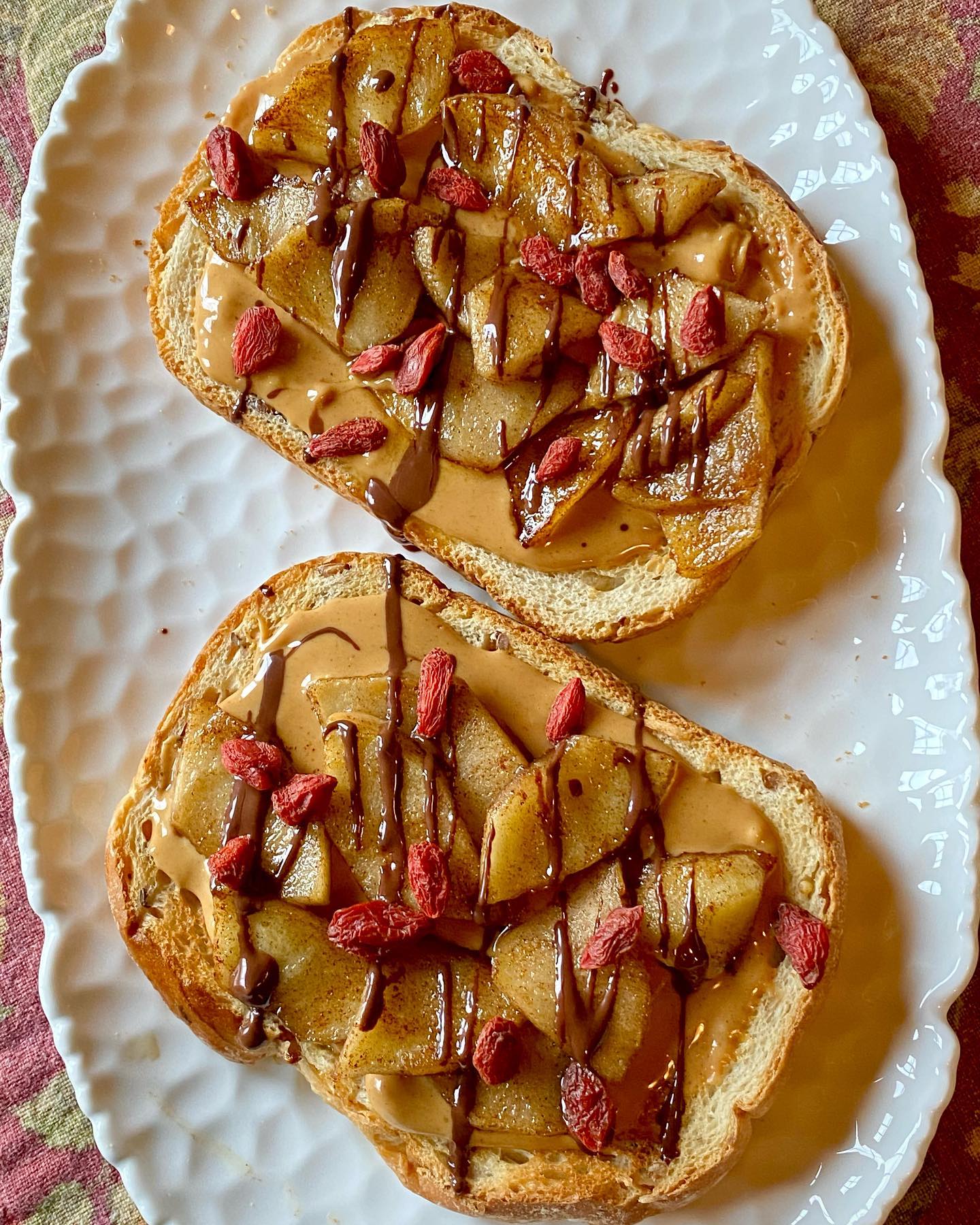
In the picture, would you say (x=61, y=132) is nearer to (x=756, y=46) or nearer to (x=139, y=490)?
(x=139, y=490)

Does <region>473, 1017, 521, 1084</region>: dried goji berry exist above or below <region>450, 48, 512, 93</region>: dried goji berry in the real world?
below

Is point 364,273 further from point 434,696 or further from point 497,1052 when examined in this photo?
point 497,1052

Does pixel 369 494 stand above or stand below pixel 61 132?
below

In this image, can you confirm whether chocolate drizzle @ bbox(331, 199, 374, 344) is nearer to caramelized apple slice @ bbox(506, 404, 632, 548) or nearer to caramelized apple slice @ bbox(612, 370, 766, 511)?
caramelized apple slice @ bbox(506, 404, 632, 548)

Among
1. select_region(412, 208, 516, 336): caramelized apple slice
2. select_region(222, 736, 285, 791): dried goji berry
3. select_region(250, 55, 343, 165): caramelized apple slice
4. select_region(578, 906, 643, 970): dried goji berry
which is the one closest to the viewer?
select_region(578, 906, 643, 970): dried goji berry

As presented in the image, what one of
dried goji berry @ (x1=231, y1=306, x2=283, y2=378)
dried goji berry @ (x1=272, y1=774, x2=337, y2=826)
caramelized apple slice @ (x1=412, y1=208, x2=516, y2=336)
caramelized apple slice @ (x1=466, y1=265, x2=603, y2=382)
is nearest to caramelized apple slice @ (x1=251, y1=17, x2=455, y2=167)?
caramelized apple slice @ (x1=412, y1=208, x2=516, y2=336)

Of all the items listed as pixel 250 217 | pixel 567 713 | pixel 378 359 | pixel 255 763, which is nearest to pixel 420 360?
pixel 378 359

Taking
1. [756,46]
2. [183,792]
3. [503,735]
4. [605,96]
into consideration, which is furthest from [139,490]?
[756,46]
